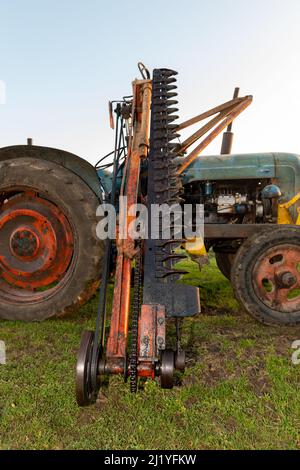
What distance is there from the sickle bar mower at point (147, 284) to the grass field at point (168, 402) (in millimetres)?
140

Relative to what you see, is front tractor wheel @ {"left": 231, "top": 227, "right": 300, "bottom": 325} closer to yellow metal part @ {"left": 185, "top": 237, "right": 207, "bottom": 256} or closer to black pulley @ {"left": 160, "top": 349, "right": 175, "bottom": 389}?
yellow metal part @ {"left": 185, "top": 237, "right": 207, "bottom": 256}

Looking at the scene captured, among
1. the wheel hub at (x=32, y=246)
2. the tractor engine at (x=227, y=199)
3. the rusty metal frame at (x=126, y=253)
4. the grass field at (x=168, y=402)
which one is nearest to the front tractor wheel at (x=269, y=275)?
the grass field at (x=168, y=402)

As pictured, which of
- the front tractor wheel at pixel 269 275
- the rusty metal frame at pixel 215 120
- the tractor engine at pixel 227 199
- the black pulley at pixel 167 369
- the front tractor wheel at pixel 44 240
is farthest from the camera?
the tractor engine at pixel 227 199

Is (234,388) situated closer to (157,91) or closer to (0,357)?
(0,357)

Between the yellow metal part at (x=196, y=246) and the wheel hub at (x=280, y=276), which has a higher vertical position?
the yellow metal part at (x=196, y=246)

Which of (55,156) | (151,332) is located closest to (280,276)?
(151,332)

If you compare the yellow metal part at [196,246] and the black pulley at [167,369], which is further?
the yellow metal part at [196,246]

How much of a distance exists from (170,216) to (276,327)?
1.57 m

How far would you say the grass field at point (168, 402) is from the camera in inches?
56.4

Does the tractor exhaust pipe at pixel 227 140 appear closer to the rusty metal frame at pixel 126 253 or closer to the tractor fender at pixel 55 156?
the rusty metal frame at pixel 126 253

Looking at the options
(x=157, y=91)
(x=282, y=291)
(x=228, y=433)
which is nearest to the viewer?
(x=228, y=433)

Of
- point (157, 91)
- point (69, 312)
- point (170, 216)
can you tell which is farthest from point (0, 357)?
point (157, 91)
